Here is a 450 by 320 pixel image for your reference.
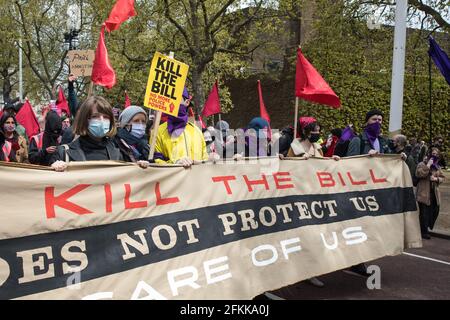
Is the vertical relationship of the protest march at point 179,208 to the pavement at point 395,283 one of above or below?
above

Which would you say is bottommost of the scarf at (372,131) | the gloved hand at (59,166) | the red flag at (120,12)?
the gloved hand at (59,166)

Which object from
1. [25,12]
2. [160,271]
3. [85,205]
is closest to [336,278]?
[160,271]

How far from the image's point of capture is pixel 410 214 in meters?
5.69

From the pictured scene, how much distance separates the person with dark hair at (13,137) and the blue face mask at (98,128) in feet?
9.96

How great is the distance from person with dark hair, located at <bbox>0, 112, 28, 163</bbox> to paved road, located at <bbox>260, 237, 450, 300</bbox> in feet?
12.6

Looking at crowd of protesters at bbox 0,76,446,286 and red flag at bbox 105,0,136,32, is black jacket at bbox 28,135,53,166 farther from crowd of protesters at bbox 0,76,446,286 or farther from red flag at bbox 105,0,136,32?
red flag at bbox 105,0,136,32

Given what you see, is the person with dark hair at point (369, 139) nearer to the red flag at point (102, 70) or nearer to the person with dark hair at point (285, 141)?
the person with dark hair at point (285, 141)

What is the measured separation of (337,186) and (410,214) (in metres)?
1.19

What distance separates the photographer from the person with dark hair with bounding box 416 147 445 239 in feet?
26.0

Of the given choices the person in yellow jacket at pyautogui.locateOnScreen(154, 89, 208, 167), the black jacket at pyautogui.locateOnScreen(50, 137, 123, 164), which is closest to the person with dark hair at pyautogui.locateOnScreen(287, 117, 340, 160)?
the person in yellow jacket at pyautogui.locateOnScreen(154, 89, 208, 167)

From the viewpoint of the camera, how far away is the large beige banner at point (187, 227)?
2994 millimetres

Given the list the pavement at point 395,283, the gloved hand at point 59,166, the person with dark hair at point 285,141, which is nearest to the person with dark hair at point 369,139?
the person with dark hair at point 285,141

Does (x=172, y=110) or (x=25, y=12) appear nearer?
(x=172, y=110)

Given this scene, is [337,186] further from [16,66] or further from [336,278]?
[16,66]
